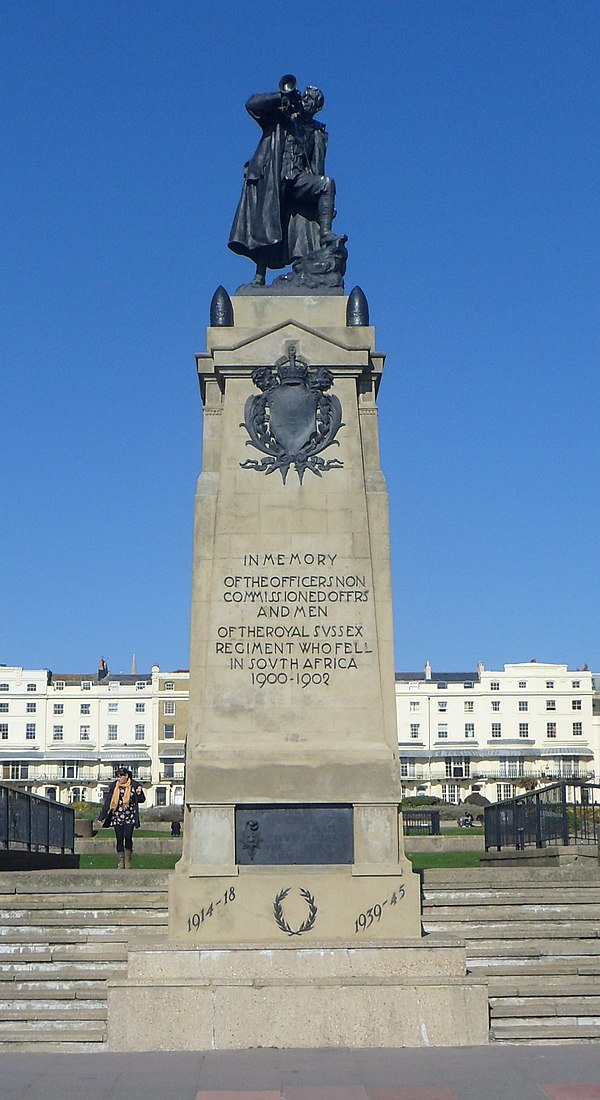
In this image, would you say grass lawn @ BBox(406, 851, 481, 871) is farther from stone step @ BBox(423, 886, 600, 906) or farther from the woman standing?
stone step @ BBox(423, 886, 600, 906)

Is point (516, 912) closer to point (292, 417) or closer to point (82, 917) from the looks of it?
point (82, 917)

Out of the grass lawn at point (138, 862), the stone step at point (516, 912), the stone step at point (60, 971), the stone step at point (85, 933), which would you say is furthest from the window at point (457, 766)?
the stone step at point (60, 971)

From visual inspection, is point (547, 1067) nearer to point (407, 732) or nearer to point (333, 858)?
point (333, 858)

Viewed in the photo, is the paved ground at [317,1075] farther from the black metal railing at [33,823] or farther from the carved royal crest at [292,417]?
the black metal railing at [33,823]

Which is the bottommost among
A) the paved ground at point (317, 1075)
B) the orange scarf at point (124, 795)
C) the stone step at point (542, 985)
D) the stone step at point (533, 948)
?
the paved ground at point (317, 1075)

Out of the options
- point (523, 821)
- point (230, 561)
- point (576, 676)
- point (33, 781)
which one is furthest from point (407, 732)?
point (230, 561)

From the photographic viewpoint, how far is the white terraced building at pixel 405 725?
12488 cm

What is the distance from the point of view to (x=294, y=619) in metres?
14.0

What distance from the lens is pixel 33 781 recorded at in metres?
122

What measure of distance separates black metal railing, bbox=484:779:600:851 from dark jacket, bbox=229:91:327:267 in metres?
8.95

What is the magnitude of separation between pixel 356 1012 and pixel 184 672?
11766cm

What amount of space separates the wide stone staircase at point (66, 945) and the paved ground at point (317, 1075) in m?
0.49

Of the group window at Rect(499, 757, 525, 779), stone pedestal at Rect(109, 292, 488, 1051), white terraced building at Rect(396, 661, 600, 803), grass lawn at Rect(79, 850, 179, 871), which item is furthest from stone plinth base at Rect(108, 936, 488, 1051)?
window at Rect(499, 757, 525, 779)

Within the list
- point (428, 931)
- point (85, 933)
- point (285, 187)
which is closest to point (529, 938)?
point (428, 931)
